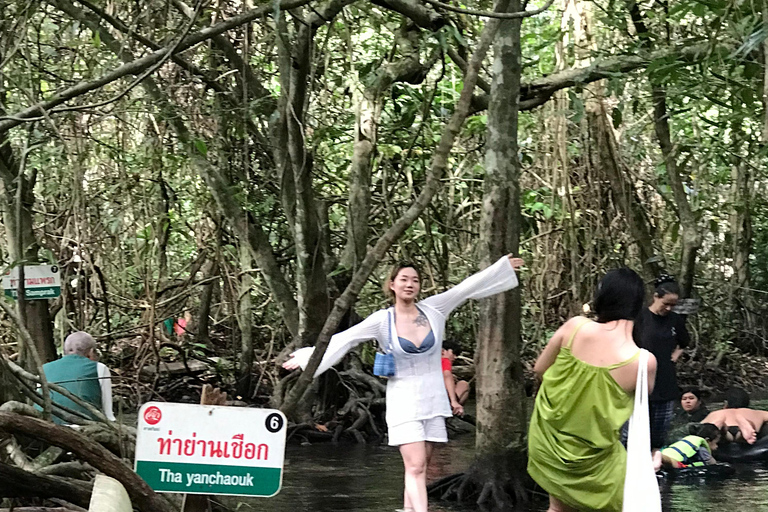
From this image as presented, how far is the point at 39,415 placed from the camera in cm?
473

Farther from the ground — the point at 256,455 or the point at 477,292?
the point at 477,292

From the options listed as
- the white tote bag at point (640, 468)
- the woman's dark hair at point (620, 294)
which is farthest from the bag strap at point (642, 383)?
the woman's dark hair at point (620, 294)

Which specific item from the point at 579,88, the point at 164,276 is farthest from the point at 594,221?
the point at 164,276

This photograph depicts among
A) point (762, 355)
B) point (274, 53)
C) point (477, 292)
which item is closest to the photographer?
point (477, 292)

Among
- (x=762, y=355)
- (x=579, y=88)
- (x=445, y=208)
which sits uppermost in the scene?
(x=579, y=88)

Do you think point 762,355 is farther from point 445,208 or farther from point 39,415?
point 39,415

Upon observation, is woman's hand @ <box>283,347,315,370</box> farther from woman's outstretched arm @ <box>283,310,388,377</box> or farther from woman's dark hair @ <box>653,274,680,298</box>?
woman's dark hair @ <box>653,274,680,298</box>

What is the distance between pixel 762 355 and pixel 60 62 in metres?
15.7

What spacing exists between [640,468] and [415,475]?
81.1 inches

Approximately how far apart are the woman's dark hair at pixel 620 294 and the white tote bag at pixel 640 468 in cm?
32

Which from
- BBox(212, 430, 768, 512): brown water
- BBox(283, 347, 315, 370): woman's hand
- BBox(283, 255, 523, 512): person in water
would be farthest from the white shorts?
BBox(212, 430, 768, 512): brown water

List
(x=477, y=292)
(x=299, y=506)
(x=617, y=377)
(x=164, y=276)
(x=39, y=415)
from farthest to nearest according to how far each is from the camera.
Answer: (x=164, y=276) → (x=299, y=506) → (x=477, y=292) → (x=617, y=377) → (x=39, y=415)

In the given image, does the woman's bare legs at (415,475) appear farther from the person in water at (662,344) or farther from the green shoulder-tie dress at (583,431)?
the person in water at (662,344)

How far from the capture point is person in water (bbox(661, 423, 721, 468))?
967 centimetres
